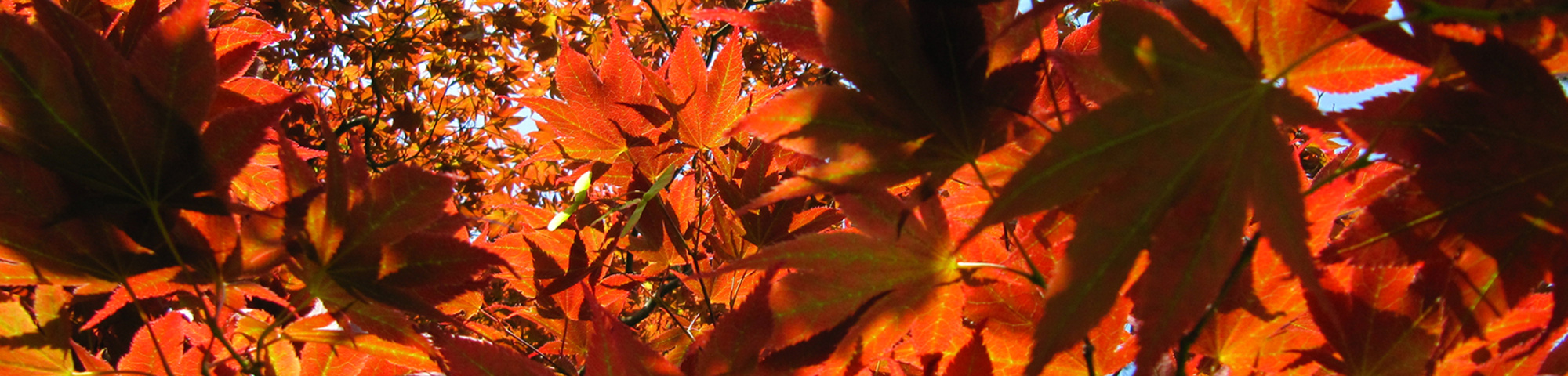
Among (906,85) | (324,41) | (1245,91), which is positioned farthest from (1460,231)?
(324,41)

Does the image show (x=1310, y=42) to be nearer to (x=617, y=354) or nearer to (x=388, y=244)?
(x=617, y=354)

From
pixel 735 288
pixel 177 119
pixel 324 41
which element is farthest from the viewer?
pixel 324 41

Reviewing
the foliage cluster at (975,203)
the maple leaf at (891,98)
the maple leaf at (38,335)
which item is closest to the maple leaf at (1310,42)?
the foliage cluster at (975,203)

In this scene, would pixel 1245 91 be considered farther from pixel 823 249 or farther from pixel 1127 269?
pixel 823 249

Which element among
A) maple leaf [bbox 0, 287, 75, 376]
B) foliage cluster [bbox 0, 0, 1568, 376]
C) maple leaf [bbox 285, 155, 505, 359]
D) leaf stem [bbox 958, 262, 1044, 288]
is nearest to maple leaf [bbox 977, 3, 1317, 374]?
foliage cluster [bbox 0, 0, 1568, 376]

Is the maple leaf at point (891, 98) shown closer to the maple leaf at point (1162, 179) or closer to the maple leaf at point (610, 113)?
the maple leaf at point (1162, 179)

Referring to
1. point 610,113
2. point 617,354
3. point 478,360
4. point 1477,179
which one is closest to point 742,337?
point 617,354

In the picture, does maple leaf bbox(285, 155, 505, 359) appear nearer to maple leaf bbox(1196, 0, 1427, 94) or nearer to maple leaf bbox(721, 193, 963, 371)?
maple leaf bbox(721, 193, 963, 371)
